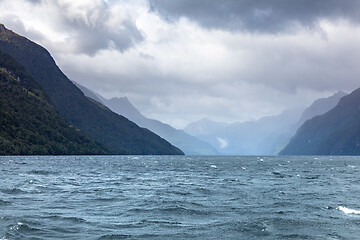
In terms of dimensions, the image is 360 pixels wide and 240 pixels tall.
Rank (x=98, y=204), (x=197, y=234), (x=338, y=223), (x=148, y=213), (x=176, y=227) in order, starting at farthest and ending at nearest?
1. (x=98, y=204)
2. (x=148, y=213)
3. (x=338, y=223)
4. (x=176, y=227)
5. (x=197, y=234)

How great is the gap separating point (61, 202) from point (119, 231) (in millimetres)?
16675

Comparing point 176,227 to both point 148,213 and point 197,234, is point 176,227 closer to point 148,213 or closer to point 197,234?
point 197,234

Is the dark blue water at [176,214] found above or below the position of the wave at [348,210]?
below

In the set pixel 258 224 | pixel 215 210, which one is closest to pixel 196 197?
pixel 215 210

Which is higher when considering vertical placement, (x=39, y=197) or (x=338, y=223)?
(x=338, y=223)

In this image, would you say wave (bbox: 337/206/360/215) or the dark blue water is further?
wave (bbox: 337/206/360/215)

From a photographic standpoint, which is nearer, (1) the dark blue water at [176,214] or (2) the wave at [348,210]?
(1) the dark blue water at [176,214]

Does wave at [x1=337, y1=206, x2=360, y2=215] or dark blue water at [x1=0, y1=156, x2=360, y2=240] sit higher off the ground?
wave at [x1=337, y1=206, x2=360, y2=215]

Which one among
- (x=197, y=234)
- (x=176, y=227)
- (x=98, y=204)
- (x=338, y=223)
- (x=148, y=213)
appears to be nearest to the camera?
(x=197, y=234)

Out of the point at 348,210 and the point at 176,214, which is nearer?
the point at 176,214

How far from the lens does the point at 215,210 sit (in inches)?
1454

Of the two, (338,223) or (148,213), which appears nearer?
(338,223)

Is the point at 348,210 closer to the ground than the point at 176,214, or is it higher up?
higher up

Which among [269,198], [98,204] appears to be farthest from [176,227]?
[269,198]
